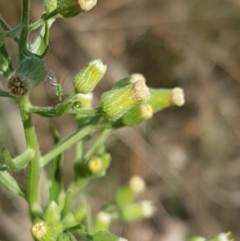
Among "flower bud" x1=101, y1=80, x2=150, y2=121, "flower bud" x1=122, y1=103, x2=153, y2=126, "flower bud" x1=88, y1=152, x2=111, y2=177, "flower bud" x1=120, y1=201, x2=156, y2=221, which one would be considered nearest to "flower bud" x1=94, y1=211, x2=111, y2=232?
"flower bud" x1=120, y1=201, x2=156, y2=221

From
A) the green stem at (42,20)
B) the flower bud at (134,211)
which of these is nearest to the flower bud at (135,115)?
the green stem at (42,20)

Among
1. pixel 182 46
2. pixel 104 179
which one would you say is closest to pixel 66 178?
pixel 104 179

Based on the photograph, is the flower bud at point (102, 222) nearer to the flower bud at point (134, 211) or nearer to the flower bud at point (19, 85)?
the flower bud at point (134, 211)

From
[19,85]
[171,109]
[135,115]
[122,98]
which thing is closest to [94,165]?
[135,115]

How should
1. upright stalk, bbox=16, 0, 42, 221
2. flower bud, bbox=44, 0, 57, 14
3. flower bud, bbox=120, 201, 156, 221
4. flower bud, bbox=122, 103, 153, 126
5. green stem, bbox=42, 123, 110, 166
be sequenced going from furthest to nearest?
flower bud, bbox=120, 201, 156, 221 < flower bud, bbox=122, 103, 153, 126 < green stem, bbox=42, 123, 110, 166 < flower bud, bbox=44, 0, 57, 14 < upright stalk, bbox=16, 0, 42, 221

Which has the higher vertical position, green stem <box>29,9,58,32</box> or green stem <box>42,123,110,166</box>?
green stem <box>29,9,58,32</box>

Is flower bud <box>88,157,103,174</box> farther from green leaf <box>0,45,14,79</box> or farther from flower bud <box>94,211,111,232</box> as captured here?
green leaf <box>0,45,14,79</box>
